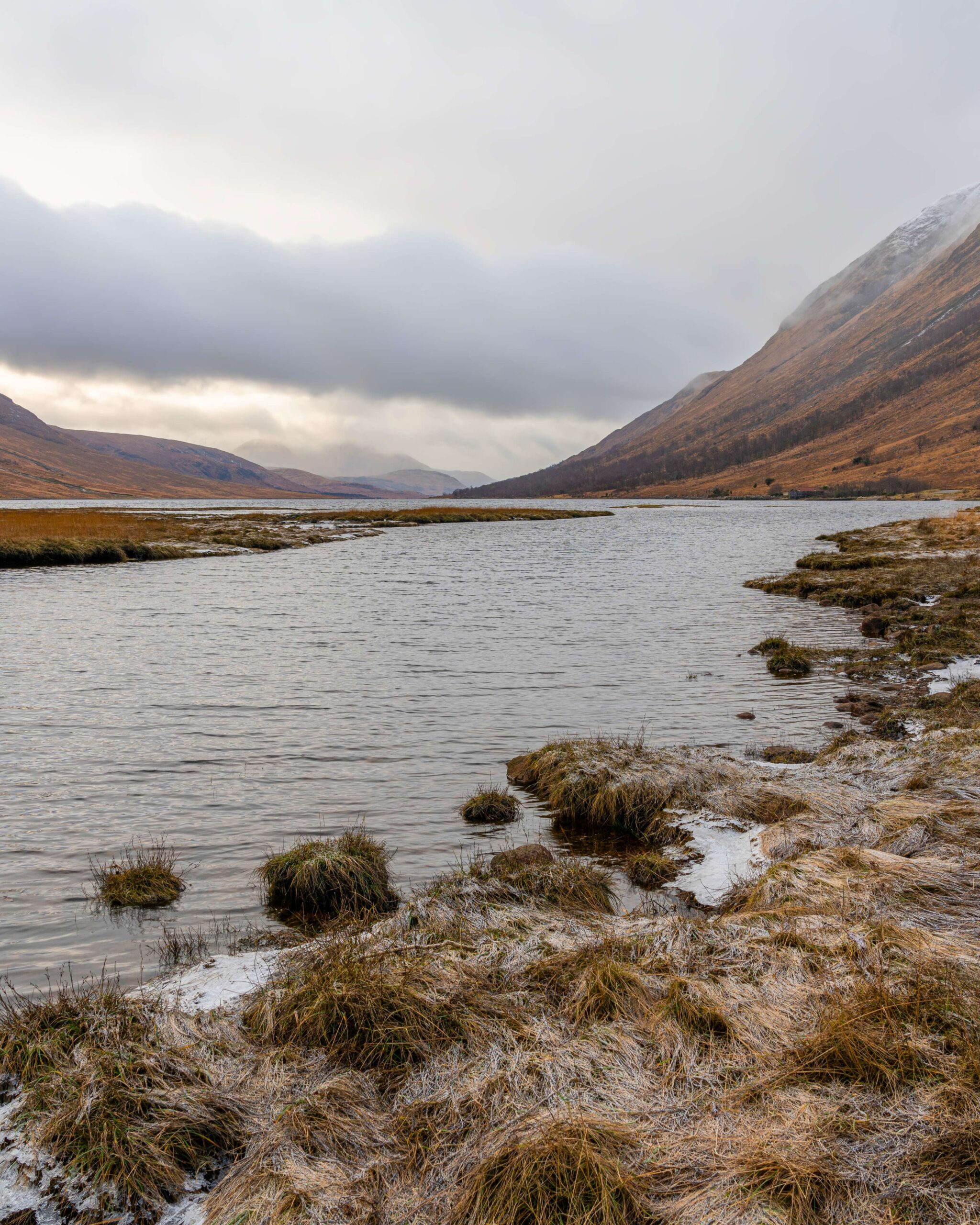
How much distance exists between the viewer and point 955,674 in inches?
703

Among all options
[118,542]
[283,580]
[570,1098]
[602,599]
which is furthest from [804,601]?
[118,542]

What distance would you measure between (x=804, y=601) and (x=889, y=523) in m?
47.9

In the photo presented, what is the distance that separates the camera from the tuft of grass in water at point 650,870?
8.73 m

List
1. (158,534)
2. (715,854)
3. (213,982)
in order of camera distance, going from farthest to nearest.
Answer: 1. (158,534)
2. (715,854)
3. (213,982)

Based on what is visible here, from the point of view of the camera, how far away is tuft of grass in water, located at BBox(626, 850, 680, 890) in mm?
8734

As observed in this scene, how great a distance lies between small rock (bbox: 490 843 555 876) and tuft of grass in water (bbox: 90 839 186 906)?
3735mm

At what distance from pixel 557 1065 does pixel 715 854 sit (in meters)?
5.23

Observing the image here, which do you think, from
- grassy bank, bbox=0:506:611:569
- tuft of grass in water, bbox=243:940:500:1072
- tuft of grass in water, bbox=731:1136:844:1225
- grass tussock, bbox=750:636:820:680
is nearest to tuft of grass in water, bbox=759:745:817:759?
grass tussock, bbox=750:636:820:680

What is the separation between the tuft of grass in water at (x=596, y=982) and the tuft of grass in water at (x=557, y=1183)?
1.28m

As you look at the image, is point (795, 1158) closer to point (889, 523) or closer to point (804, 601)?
point (804, 601)

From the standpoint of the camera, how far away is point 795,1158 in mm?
3760

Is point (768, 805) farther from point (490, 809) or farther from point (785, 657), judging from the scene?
point (785, 657)

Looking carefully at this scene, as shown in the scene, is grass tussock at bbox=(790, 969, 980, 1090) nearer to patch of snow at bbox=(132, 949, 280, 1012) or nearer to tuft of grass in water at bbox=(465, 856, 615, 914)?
tuft of grass in water at bbox=(465, 856, 615, 914)

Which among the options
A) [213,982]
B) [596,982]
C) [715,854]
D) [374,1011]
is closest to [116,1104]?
[374,1011]
